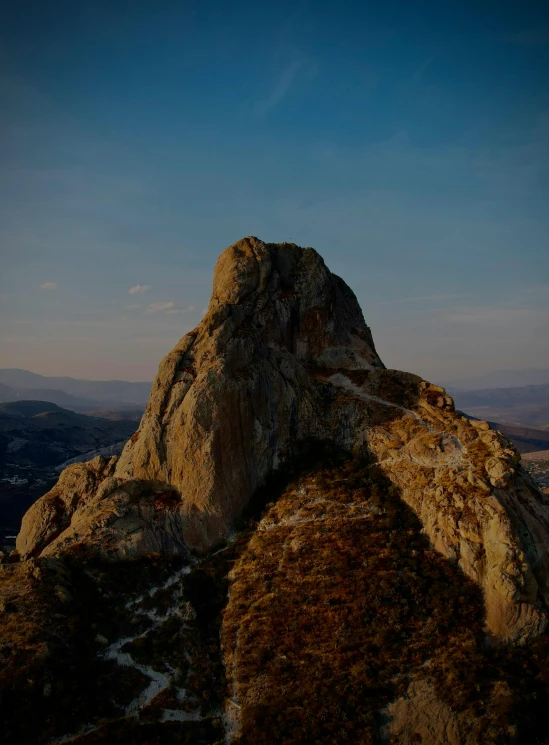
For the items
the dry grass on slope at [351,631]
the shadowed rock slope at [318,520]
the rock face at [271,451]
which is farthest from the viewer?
the rock face at [271,451]

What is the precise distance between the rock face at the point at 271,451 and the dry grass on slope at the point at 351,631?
2050 millimetres

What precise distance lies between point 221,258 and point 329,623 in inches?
1297

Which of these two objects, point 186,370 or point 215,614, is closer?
point 215,614

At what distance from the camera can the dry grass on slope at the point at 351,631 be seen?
1016 inches

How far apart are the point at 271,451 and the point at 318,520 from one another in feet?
23.3

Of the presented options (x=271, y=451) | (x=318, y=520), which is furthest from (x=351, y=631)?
(x=271, y=451)

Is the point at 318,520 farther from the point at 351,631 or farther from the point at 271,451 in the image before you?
the point at 351,631

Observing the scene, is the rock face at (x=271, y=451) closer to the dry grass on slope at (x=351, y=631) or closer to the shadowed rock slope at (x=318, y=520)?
the shadowed rock slope at (x=318, y=520)

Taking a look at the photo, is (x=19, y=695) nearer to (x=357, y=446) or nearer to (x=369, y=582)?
(x=369, y=582)

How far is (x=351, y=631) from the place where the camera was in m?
29.6

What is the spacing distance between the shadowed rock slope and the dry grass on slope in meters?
0.10

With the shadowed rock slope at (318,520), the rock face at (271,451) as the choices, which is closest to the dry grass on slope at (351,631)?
the shadowed rock slope at (318,520)

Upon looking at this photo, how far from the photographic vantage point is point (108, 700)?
26.5 m

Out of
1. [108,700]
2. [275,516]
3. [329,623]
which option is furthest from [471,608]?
[108,700]
